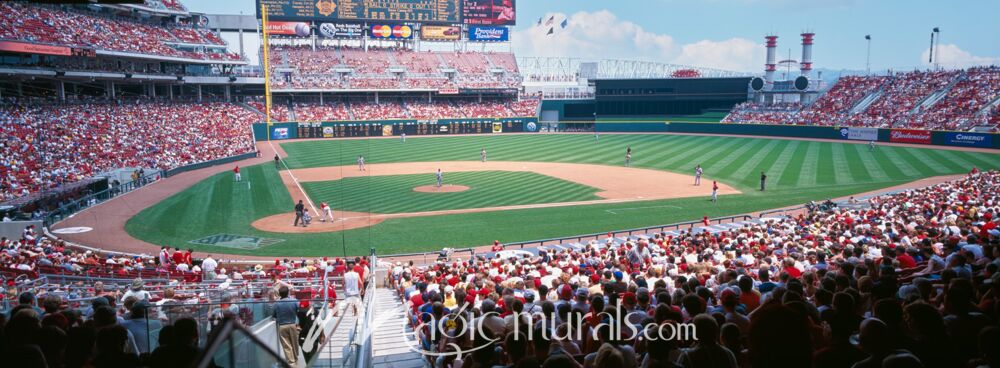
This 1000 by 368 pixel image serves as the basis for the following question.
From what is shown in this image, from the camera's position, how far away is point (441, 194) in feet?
114

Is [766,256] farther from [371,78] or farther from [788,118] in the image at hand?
[371,78]

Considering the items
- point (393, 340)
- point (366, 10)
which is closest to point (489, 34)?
point (366, 10)

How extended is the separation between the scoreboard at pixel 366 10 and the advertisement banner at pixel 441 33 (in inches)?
60.2

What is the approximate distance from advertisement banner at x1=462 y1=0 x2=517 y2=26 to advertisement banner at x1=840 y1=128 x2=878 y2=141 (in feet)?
161

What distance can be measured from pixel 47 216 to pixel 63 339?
27.8 m

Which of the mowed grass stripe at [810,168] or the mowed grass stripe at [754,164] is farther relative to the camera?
the mowed grass stripe at [754,164]

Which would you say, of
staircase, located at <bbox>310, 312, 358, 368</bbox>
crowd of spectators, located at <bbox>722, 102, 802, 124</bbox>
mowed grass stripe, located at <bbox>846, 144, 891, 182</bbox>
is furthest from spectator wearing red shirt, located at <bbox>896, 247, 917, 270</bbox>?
crowd of spectators, located at <bbox>722, 102, 802, 124</bbox>

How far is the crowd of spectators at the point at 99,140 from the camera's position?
1359 inches

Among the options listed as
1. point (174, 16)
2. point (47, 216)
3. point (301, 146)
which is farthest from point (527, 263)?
point (174, 16)

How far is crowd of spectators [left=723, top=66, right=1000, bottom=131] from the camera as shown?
54.9m

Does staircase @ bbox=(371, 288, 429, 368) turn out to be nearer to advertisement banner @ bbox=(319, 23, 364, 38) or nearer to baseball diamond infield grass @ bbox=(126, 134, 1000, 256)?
baseball diamond infield grass @ bbox=(126, 134, 1000, 256)

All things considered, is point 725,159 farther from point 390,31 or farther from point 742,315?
point 390,31

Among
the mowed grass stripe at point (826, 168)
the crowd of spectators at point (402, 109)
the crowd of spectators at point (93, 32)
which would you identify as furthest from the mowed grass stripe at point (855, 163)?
the crowd of spectators at point (93, 32)

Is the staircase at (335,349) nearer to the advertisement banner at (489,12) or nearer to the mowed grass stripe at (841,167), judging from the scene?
the mowed grass stripe at (841,167)
